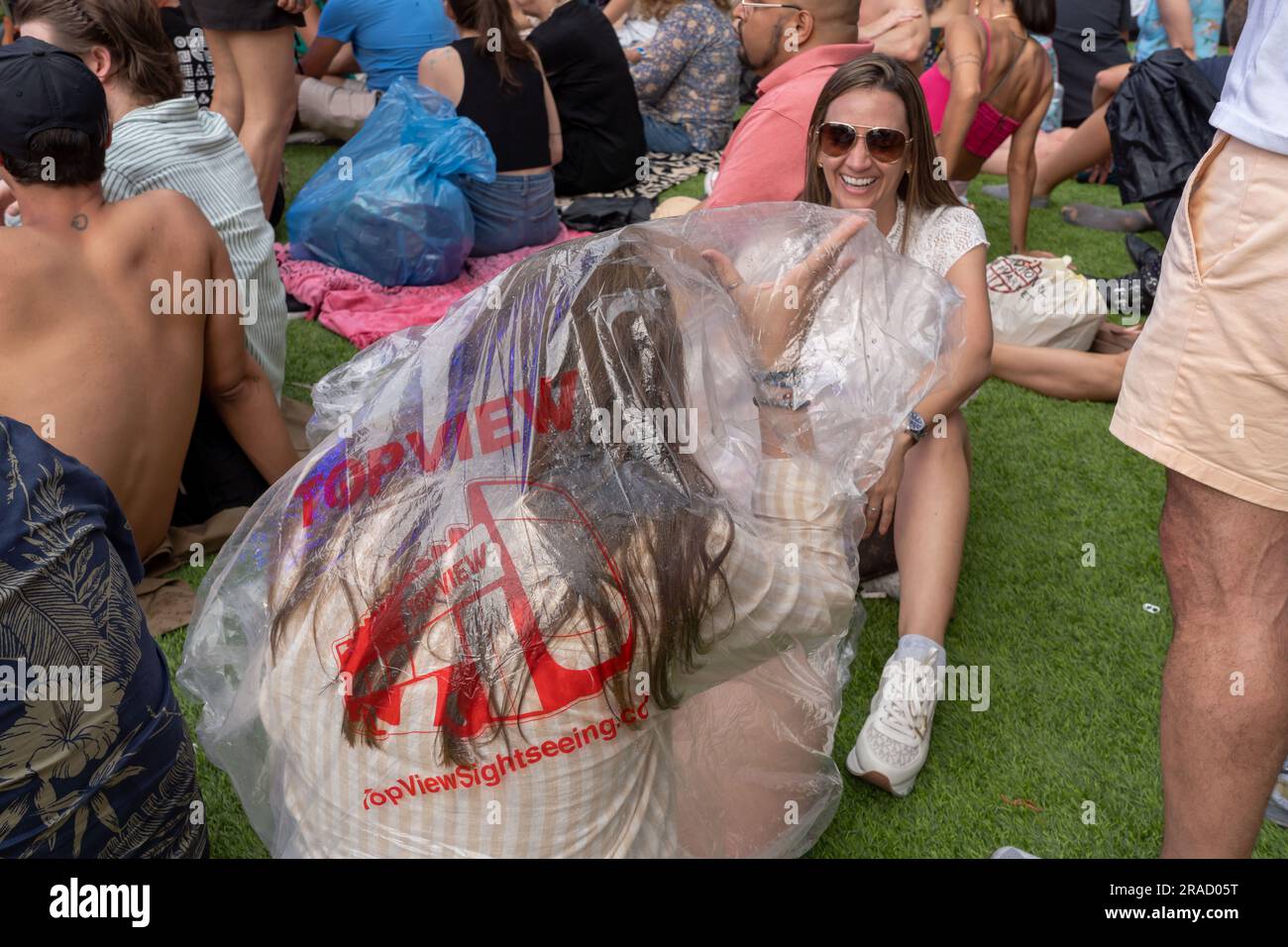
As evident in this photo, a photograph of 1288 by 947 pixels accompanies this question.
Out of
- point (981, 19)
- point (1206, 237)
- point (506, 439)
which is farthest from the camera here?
point (981, 19)

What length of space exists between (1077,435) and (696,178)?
289 cm

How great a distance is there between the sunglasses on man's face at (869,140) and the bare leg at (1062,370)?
1.49 m

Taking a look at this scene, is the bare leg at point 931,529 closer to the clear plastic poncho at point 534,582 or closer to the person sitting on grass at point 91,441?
the clear plastic poncho at point 534,582

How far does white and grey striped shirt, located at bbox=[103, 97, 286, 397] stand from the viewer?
113 inches

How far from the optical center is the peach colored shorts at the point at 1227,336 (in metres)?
1.53

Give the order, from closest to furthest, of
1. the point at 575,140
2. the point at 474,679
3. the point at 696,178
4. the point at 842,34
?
the point at 474,679 → the point at 842,34 → the point at 575,140 → the point at 696,178

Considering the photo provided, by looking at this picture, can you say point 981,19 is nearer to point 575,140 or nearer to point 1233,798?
point 575,140

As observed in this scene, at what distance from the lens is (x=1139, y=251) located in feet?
15.7

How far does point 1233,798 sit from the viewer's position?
1618mm

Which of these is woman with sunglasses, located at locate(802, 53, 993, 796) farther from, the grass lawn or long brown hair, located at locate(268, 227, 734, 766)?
long brown hair, located at locate(268, 227, 734, 766)

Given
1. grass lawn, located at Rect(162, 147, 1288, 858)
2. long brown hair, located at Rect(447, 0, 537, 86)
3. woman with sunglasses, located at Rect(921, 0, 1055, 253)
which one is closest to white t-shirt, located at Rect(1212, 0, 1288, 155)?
grass lawn, located at Rect(162, 147, 1288, 858)

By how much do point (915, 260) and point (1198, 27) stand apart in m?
6.59
